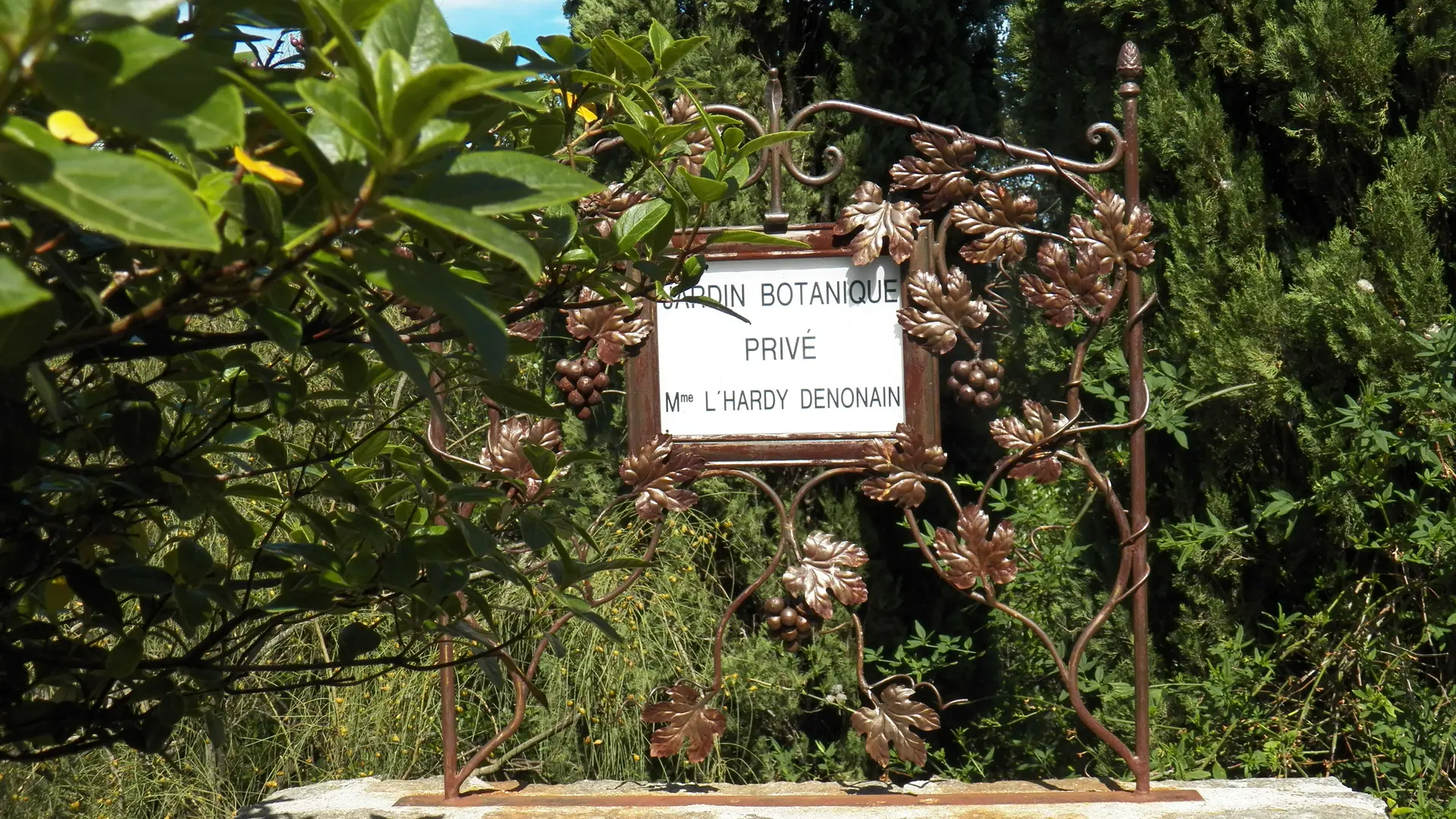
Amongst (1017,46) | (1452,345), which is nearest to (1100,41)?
(1017,46)

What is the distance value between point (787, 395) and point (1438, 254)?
59.1 inches

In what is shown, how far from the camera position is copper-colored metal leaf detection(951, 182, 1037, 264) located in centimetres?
245

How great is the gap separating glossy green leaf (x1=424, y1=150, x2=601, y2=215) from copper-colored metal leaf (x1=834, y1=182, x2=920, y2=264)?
1684mm

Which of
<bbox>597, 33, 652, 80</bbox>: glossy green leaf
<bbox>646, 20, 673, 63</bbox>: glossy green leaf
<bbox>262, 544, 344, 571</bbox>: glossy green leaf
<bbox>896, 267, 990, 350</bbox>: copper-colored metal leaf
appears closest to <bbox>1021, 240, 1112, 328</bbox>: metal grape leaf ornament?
<bbox>896, 267, 990, 350</bbox>: copper-colored metal leaf

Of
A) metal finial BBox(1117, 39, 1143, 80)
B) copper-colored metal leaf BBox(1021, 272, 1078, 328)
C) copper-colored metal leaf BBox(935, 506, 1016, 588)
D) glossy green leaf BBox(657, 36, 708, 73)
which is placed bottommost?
copper-colored metal leaf BBox(935, 506, 1016, 588)

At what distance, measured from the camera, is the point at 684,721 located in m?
2.55

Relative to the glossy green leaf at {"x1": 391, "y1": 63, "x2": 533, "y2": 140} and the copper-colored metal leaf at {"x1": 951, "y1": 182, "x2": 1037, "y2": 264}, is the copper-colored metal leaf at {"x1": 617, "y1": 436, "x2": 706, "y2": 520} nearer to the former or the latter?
the copper-colored metal leaf at {"x1": 951, "y1": 182, "x2": 1037, "y2": 264}

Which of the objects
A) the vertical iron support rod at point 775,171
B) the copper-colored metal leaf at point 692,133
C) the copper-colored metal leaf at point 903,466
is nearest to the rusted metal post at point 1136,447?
the copper-colored metal leaf at point 903,466

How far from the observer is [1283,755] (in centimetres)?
287

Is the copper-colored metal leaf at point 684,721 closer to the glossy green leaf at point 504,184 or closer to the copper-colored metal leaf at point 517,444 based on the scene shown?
the copper-colored metal leaf at point 517,444

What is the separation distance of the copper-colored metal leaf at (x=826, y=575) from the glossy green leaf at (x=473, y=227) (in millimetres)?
1841

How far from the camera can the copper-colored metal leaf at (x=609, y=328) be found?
2.44 m

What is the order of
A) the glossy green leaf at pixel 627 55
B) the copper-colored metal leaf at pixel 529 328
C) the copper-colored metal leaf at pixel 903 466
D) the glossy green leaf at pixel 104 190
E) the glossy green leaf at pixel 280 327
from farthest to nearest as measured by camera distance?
the copper-colored metal leaf at pixel 903 466
the copper-colored metal leaf at pixel 529 328
the glossy green leaf at pixel 627 55
the glossy green leaf at pixel 280 327
the glossy green leaf at pixel 104 190

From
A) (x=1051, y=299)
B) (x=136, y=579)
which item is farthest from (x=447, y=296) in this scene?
(x=1051, y=299)
